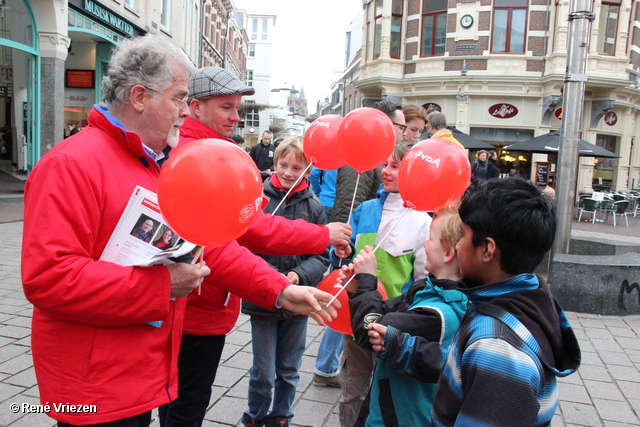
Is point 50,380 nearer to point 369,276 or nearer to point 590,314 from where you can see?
point 369,276

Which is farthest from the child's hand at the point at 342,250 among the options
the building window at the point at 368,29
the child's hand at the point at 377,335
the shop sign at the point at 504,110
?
the building window at the point at 368,29

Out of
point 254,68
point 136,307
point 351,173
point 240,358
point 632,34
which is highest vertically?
point 254,68

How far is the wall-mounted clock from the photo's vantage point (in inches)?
790

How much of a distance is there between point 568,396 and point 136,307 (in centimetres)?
344

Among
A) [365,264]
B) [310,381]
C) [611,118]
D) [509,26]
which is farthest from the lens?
[611,118]

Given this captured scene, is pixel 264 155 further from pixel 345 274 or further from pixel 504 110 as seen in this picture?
pixel 504 110

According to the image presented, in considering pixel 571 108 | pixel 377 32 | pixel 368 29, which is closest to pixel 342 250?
pixel 571 108

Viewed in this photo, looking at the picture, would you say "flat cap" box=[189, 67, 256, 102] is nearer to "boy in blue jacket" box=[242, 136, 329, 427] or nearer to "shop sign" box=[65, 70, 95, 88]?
"boy in blue jacket" box=[242, 136, 329, 427]

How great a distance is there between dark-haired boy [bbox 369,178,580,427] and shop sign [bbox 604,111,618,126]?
22893mm

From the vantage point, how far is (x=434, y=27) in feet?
69.3

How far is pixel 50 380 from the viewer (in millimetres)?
1558

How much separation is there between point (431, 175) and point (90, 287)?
1.67 m

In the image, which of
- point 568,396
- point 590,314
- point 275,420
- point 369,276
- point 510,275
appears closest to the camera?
point 510,275

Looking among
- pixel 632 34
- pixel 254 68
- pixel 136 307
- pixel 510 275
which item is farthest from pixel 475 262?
pixel 254 68
